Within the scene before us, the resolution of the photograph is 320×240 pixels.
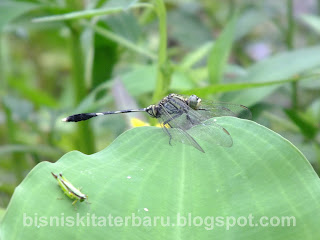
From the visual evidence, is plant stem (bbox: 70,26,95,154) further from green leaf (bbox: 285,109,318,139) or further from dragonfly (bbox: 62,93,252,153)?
green leaf (bbox: 285,109,318,139)

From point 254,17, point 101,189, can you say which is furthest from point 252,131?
point 254,17

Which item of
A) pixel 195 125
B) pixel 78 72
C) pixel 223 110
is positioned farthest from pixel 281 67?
pixel 78 72

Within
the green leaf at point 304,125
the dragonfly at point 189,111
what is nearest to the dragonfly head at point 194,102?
the dragonfly at point 189,111

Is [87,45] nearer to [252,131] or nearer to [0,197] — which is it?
[0,197]

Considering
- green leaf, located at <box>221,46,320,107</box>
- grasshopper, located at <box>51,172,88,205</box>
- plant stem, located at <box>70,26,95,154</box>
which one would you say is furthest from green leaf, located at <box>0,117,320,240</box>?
plant stem, located at <box>70,26,95,154</box>

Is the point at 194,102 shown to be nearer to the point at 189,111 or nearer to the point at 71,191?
the point at 189,111

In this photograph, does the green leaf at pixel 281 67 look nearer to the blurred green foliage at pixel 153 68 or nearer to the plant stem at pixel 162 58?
the blurred green foliage at pixel 153 68
